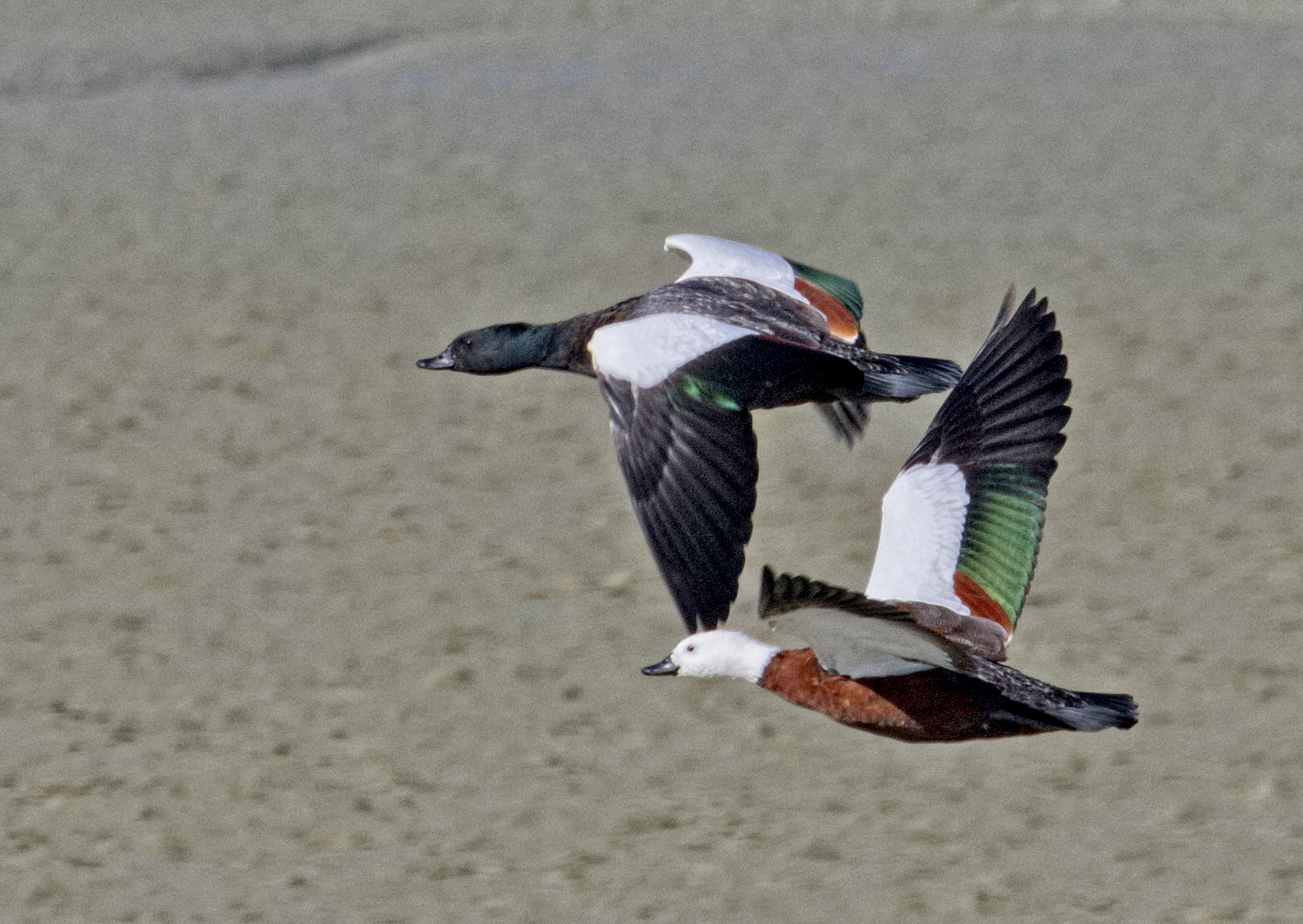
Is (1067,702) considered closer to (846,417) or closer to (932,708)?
(932,708)

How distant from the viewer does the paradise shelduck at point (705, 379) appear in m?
6.00

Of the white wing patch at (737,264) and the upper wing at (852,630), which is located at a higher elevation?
the white wing patch at (737,264)

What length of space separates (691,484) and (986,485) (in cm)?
109

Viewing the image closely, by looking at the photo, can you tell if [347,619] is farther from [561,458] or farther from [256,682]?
[561,458]

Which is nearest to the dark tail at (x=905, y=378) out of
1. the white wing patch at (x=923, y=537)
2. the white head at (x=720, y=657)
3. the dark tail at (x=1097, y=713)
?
the white wing patch at (x=923, y=537)

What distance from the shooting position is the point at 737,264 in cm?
750

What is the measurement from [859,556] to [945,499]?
191 inches

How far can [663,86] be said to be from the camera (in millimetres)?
21688

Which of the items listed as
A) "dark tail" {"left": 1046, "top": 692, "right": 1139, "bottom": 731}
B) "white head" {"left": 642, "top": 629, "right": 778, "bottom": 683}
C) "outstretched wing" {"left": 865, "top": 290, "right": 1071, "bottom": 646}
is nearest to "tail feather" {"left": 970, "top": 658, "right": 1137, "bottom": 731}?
"dark tail" {"left": 1046, "top": 692, "right": 1139, "bottom": 731}

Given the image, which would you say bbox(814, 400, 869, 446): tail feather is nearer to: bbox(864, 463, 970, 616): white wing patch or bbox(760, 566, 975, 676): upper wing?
bbox(864, 463, 970, 616): white wing patch

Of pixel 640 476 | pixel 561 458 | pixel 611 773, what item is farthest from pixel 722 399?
pixel 561 458

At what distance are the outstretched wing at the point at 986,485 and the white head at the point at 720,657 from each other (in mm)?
392

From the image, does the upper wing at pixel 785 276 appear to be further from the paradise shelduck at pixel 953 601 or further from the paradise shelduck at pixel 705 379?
the paradise shelduck at pixel 953 601

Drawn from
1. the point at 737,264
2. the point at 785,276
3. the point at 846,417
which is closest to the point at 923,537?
the point at 846,417
